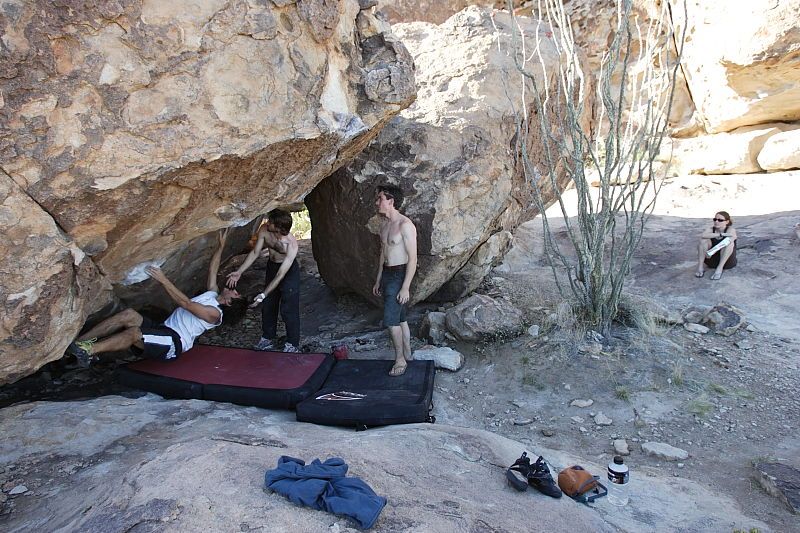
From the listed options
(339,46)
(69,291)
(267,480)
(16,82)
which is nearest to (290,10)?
(339,46)

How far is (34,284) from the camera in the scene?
2.99m

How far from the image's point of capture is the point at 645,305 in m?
→ 5.56

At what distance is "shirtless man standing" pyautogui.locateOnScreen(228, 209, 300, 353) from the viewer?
16.6 feet

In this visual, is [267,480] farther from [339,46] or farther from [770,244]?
[770,244]

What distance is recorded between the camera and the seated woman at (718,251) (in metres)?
6.33

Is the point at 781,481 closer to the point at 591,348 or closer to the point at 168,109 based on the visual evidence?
the point at 591,348

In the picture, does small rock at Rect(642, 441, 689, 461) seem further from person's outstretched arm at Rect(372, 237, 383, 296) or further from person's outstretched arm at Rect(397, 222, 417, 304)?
person's outstretched arm at Rect(372, 237, 383, 296)

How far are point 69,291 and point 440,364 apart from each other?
283 cm

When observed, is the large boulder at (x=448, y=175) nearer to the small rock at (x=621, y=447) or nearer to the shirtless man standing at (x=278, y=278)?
the shirtless man standing at (x=278, y=278)

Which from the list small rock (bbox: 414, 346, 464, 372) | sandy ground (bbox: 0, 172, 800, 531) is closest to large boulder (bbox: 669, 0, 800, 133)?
sandy ground (bbox: 0, 172, 800, 531)

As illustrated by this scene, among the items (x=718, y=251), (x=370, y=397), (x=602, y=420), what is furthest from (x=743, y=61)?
(x=370, y=397)

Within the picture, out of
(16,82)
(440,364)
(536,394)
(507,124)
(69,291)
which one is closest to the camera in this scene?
(16,82)

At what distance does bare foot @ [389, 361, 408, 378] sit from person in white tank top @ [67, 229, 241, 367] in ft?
4.68

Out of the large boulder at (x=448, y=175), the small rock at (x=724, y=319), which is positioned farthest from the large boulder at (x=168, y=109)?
the small rock at (x=724, y=319)
